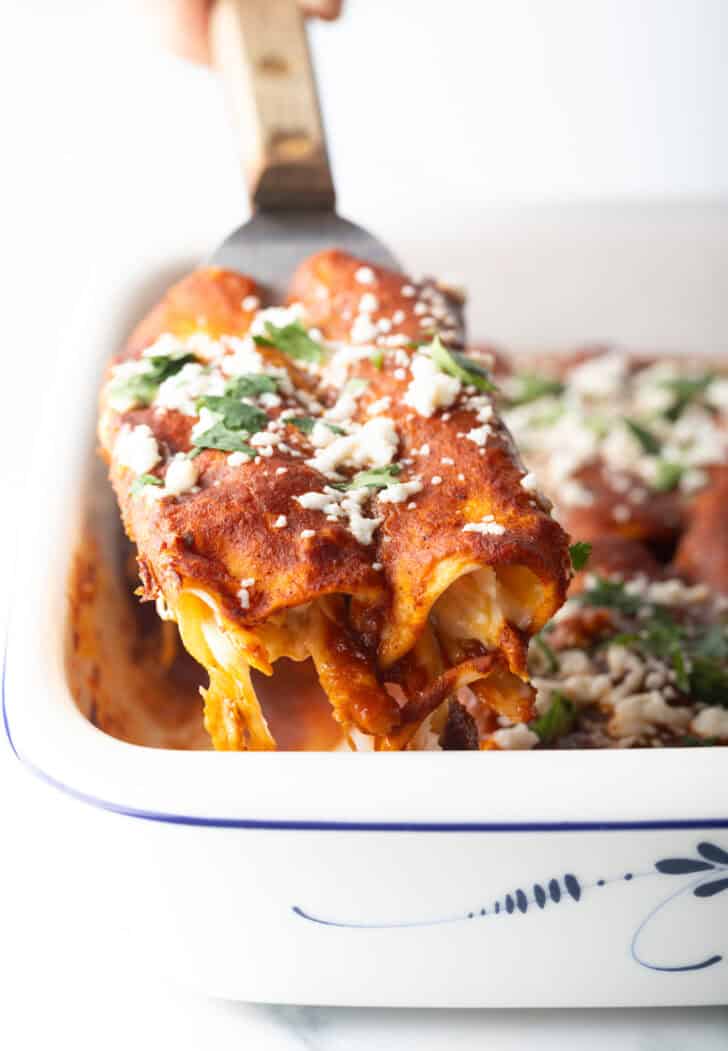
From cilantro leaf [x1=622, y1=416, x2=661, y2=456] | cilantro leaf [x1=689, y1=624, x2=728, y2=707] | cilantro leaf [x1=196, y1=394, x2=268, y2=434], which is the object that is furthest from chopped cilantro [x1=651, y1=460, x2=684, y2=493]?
cilantro leaf [x1=196, y1=394, x2=268, y2=434]


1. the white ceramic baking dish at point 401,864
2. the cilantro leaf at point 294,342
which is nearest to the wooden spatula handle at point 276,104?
the cilantro leaf at point 294,342

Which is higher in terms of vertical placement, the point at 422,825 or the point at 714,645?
the point at 422,825

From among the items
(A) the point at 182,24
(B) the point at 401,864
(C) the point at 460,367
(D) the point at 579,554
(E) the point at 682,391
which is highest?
(A) the point at 182,24

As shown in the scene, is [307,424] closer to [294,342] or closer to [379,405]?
[379,405]

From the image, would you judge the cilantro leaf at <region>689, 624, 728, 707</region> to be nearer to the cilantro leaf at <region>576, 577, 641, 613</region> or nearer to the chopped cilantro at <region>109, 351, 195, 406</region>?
the cilantro leaf at <region>576, 577, 641, 613</region>

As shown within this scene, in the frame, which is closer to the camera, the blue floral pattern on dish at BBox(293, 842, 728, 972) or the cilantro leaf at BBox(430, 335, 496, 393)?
the blue floral pattern on dish at BBox(293, 842, 728, 972)

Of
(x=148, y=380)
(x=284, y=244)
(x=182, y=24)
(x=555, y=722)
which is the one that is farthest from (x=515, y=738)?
(x=182, y=24)
